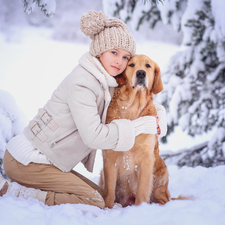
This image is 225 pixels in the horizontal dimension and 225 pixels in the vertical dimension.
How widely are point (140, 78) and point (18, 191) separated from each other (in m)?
1.37

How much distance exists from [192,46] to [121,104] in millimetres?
2151

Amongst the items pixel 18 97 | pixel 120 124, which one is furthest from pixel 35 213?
pixel 18 97

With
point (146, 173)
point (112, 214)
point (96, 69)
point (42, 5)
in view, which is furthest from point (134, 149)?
point (42, 5)

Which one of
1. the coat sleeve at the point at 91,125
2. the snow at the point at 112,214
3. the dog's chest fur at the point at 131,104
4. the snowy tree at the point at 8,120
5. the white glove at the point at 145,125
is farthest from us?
the snowy tree at the point at 8,120

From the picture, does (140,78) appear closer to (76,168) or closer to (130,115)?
(130,115)

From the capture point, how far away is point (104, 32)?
1894 mm

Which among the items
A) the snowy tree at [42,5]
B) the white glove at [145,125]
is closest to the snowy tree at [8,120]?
the snowy tree at [42,5]

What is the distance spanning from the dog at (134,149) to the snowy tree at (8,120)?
Result: 5.08ft

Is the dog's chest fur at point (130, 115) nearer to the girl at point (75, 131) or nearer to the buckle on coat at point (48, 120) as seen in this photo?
the girl at point (75, 131)

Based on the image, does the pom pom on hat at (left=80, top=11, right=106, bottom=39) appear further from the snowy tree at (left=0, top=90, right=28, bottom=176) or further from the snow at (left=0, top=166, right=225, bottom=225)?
the snowy tree at (left=0, top=90, right=28, bottom=176)

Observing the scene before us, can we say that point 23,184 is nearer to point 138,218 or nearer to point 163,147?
point 138,218

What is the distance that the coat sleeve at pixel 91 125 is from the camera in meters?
1.65

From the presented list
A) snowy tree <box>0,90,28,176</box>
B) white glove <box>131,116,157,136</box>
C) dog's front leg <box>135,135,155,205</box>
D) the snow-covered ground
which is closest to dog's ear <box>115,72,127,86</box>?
white glove <box>131,116,157,136</box>

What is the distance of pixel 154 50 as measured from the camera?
14.2ft
